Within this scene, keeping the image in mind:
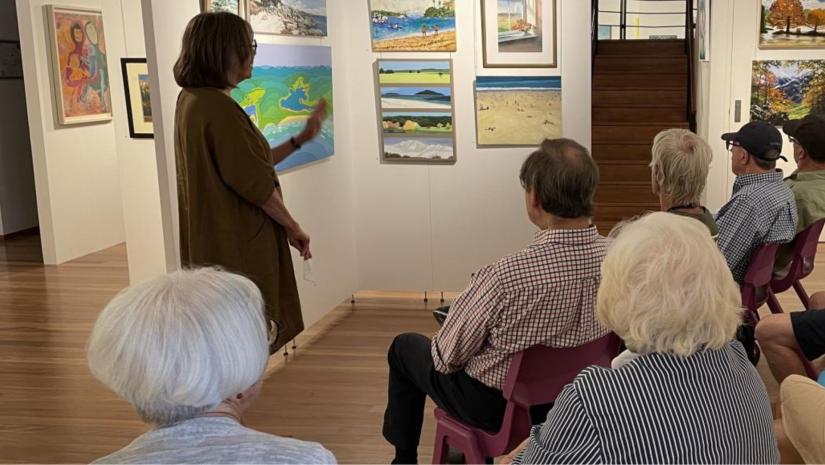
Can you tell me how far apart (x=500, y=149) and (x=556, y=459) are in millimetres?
4194

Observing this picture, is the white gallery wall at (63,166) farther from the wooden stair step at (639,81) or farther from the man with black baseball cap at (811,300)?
the man with black baseball cap at (811,300)

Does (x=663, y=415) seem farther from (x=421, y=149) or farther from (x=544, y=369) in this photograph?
(x=421, y=149)

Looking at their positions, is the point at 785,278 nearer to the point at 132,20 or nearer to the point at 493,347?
the point at 493,347

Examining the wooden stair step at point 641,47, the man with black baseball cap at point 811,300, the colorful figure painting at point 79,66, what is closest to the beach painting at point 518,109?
the man with black baseball cap at point 811,300

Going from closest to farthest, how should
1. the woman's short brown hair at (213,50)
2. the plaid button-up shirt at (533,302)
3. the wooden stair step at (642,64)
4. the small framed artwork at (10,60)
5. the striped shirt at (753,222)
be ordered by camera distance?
1. the plaid button-up shirt at (533,302)
2. the woman's short brown hair at (213,50)
3. the striped shirt at (753,222)
4. the small framed artwork at (10,60)
5. the wooden stair step at (642,64)

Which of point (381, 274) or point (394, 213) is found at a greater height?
point (394, 213)

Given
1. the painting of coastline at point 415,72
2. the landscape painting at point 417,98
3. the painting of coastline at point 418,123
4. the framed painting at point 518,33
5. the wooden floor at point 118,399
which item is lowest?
the wooden floor at point 118,399

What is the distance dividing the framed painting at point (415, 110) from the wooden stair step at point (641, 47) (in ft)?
17.2

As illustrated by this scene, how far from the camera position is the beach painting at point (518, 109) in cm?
561

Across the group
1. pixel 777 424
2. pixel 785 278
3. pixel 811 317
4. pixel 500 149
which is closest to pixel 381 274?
pixel 500 149

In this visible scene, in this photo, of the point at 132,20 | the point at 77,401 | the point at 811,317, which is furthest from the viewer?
the point at 132,20

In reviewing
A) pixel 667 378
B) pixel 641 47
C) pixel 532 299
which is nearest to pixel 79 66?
pixel 641 47

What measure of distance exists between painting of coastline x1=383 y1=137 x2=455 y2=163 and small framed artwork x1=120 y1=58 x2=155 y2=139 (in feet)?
6.56

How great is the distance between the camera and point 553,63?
5590 millimetres
